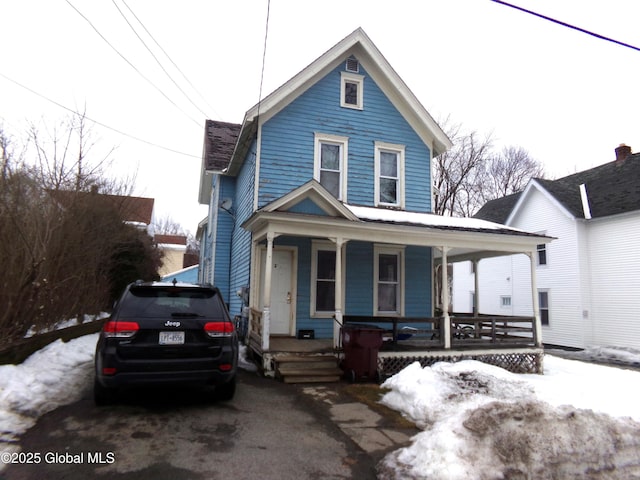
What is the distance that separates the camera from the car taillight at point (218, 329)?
18.1ft

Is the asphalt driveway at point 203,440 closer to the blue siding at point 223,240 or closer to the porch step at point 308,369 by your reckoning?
the porch step at point 308,369

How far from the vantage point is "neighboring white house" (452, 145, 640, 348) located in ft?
52.0

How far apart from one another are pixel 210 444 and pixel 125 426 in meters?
1.18

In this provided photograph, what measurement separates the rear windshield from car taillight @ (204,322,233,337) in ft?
0.44

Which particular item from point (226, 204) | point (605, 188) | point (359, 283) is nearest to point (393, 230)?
point (359, 283)

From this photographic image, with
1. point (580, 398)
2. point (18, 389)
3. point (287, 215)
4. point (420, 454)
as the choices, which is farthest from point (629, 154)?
point (18, 389)

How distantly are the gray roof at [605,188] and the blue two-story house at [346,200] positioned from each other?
8052 millimetres

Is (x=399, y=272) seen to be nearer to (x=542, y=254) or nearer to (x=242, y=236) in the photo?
(x=242, y=236)

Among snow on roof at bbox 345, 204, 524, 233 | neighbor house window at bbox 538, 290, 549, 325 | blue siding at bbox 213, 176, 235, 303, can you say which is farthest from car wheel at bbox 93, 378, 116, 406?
neighbor house window at bbox 538, 290, 549, 325

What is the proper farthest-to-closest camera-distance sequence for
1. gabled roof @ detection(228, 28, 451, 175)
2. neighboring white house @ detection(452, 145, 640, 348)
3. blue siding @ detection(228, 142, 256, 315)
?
neighboring white house @ detection(452, 145, 640, 348)
blue siding @ detection(228, 142, 256, 315)
gabled roof @ detection(228, 28, 451, 175)

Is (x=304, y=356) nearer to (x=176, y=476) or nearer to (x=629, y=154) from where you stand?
(x=176, y=476)

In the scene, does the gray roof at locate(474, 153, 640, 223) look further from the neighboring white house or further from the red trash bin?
the red trash bin

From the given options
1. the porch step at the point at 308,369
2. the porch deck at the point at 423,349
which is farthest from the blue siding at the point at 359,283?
the porch step at the point at 308,369

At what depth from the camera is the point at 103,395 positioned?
220 inches
